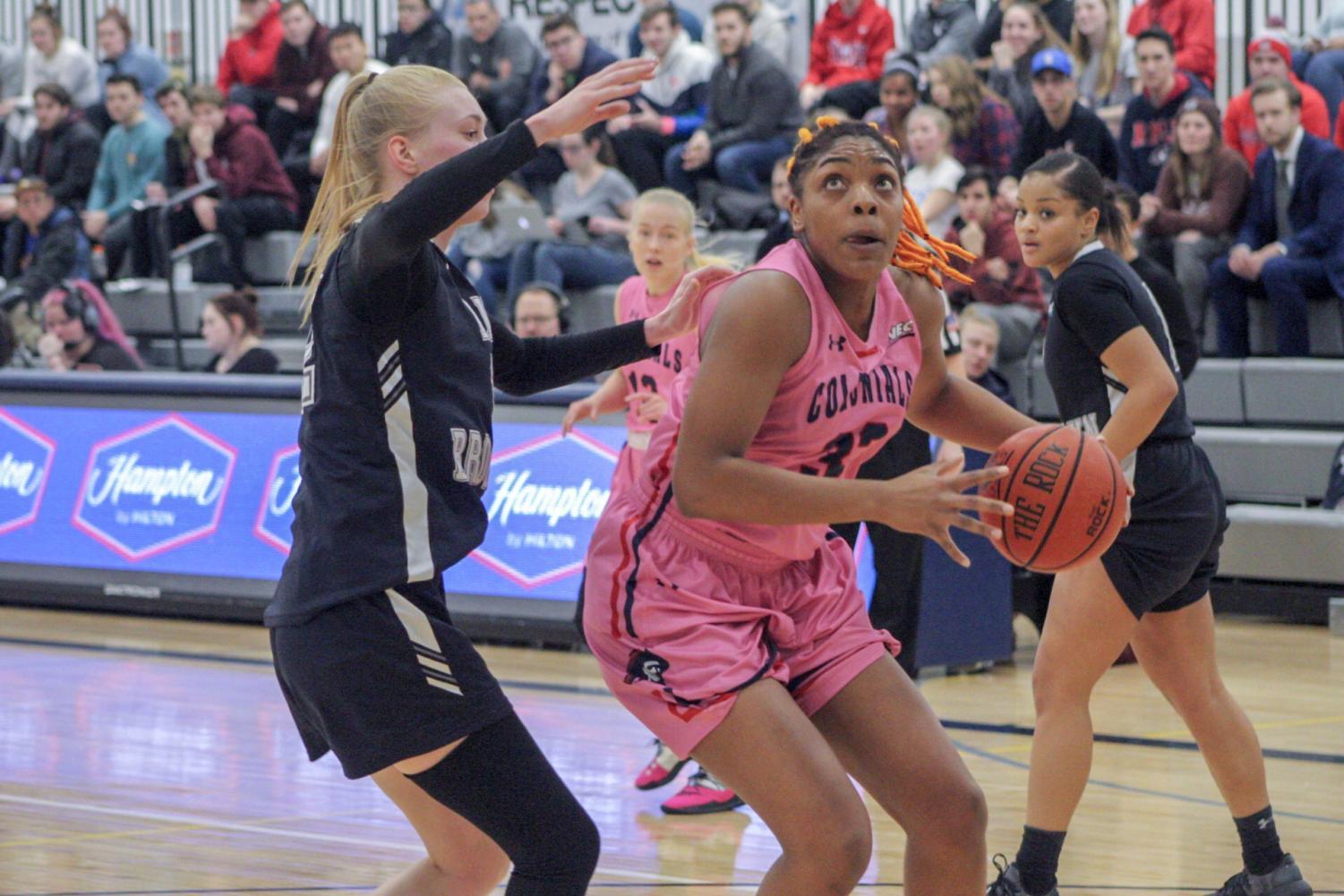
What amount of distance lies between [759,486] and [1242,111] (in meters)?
8.55

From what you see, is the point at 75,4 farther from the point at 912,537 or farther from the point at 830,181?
the point at 830,181

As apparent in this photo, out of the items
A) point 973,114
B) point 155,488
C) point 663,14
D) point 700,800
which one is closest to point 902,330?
point 700,800

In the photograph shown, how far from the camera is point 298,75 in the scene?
48.4 feet

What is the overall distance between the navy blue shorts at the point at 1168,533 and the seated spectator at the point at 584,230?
7.35 meters

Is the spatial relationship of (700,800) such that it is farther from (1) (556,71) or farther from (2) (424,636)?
(1) (556,71)

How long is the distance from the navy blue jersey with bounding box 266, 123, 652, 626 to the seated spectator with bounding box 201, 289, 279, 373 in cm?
726

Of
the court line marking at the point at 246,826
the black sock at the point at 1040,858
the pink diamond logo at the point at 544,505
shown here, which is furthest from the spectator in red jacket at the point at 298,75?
the black sock at the point at 1040,858

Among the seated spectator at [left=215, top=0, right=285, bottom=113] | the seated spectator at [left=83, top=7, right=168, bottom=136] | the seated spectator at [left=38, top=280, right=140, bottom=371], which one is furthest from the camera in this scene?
the seated spectator at [left=83, top=7, right=168, bottom=136]

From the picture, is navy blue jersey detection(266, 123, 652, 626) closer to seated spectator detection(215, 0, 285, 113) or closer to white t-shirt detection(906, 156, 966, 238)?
white t-shirt detection(906, 156, 966, 238)

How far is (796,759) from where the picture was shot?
3188 mm

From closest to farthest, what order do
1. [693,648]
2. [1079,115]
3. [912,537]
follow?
[693,648] < [912,537] < [1079,115]

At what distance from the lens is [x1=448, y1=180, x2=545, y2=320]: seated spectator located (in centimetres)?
1202

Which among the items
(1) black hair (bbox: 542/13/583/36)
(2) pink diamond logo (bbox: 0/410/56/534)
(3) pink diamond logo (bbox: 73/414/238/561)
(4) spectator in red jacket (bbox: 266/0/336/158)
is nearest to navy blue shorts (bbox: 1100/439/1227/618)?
(3) pink diamond logo (bbox: 73/414/238/561)

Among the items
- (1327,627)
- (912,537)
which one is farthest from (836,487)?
(1327,627)
